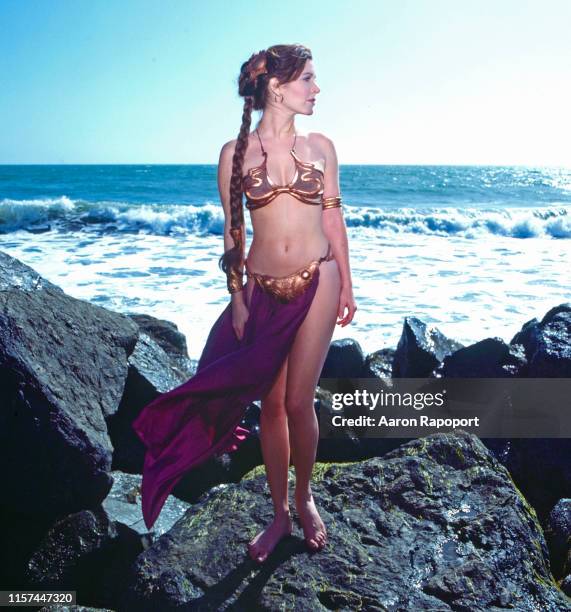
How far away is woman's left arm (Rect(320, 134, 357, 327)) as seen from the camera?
110 inches

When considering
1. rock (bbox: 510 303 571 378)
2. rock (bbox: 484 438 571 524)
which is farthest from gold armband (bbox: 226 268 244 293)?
rock (bbox: 510 303 571 378)

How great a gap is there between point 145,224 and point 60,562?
762 inches

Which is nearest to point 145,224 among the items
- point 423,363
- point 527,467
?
point 423,363

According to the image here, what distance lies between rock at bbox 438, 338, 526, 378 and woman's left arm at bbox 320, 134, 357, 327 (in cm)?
306

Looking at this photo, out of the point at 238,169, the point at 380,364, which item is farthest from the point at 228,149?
the point at 380,364

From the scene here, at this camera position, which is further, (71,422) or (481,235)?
(481,235)

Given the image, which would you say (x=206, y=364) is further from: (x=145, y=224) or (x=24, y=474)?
(x=145, y=224)

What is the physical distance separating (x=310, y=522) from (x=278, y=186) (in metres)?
1.60

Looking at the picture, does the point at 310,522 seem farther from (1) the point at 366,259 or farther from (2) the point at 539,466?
(1) the point at 366,259

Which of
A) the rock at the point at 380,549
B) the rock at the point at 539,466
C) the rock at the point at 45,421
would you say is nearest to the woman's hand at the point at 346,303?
the rock at the point at 380,549

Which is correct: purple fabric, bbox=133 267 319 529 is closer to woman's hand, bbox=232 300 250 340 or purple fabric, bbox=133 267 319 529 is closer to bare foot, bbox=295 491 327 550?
woman's hand, bbox=232 300 250 340

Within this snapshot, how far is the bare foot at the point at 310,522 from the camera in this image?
9.37 feet

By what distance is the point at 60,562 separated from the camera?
3250mm

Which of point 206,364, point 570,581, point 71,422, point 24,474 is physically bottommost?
point 570,581
